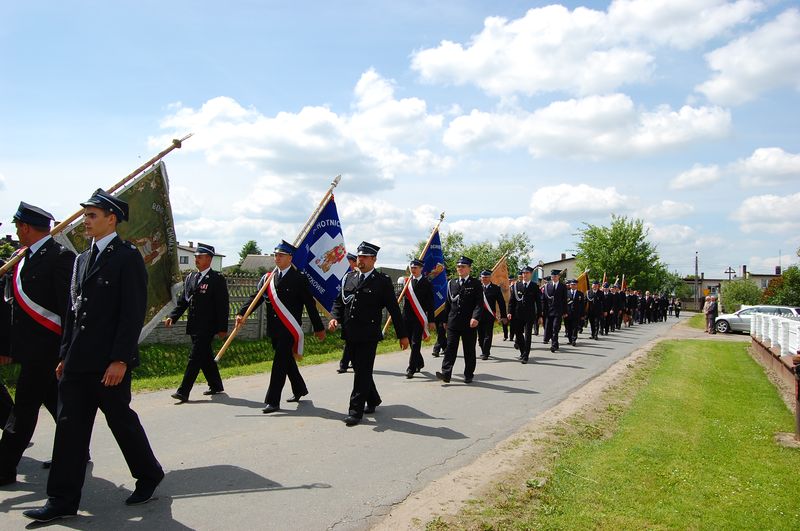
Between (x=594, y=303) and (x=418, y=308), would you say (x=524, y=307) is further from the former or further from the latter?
(x=594, y=303)

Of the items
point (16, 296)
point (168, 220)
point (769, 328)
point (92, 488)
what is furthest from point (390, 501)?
point (769, 328)

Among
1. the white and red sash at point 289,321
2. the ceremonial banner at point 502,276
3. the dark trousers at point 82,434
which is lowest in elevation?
the dark trousers at point 82,434

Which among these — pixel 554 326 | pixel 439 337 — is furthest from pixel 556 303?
pixel 439 337

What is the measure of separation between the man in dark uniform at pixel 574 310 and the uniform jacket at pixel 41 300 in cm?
1522

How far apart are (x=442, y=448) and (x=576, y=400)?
144 inches

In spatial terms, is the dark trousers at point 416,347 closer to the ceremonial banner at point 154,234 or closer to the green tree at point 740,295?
the ceremonial banner at point 154,234

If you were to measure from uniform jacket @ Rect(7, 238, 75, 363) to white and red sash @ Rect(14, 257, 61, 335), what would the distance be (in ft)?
0.07

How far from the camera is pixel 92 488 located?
4852 millimetres

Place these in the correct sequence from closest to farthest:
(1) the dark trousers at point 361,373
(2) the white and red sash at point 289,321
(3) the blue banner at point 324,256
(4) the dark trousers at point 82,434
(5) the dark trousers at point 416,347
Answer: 1. (4) the dark trousers at point 82,434
2. (1) the dark trousers at point 361,373
3. (2) the white and red sash at point 289,321
4. (3) the blue banner at point 324,256
5. (5) the dark trousers at point 416,347

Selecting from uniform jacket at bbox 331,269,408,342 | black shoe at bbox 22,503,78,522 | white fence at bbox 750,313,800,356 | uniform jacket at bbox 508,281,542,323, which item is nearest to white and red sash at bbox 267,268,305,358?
uniform jacket at bbox 331,269,408,342

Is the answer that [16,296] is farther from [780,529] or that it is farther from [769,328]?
[769,328]

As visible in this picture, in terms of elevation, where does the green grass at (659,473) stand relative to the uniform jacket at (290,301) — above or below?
below

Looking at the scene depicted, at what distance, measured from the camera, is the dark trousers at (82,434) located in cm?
423

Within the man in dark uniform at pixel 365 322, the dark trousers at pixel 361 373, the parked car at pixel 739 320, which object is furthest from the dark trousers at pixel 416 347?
the parked car at pixel 739 320
